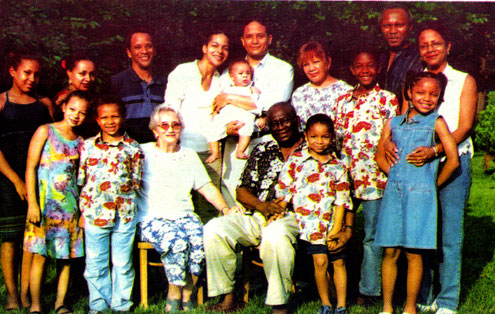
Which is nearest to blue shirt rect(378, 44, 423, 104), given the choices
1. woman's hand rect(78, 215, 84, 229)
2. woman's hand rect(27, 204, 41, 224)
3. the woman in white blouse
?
the woman in white blouse

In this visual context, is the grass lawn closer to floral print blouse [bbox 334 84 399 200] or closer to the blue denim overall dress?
the blue denim overall dress

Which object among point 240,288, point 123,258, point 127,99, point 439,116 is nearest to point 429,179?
point 439,116

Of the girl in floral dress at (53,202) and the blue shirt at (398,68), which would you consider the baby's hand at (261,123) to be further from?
the girl in floral dress at (53,202)

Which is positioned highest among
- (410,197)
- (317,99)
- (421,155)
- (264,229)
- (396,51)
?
(396,51)

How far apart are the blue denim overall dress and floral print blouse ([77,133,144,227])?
1.72 meters

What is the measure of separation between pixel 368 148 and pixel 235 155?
1142mm

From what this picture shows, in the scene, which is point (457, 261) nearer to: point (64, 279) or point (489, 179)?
point (489, 179)

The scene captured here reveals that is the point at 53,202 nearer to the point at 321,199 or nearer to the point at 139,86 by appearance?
the point at 139,86

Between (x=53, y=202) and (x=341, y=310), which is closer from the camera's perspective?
(x=341, y=310)

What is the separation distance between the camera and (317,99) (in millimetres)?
4297

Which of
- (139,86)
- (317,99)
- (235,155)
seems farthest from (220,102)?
(317,99)

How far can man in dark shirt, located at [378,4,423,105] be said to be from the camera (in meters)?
4.18

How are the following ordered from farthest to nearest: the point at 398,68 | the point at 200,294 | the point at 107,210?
the point at 398,68 < the point at 200,294 < the point at 107,210

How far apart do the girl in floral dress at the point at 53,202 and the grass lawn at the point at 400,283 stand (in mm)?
292
